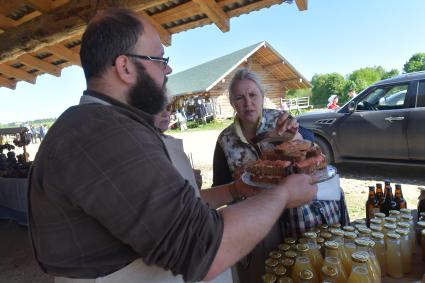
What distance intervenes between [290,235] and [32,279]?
141 inches

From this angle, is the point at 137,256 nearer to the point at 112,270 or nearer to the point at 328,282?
the point at 112,270

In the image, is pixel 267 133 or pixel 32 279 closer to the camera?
pixel 267 133

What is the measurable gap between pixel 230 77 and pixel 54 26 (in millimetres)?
25180

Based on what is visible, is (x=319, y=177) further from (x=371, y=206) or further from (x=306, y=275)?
(x=371, y=206)

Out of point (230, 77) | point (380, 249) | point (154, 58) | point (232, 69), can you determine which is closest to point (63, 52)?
point (154, 58)

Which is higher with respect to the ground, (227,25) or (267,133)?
(227,25)

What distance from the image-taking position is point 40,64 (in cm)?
654

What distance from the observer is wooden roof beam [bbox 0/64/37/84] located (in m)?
6.94

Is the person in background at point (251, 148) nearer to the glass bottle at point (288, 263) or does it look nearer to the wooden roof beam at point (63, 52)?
the glass bottle at point (288, 263)

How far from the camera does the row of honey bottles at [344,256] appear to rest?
4.55ft

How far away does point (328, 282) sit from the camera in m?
1.35

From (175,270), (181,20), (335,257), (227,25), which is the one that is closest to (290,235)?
(335,257)

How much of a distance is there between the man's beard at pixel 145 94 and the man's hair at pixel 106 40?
0.09 meters

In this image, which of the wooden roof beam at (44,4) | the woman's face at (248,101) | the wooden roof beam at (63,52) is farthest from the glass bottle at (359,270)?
the wooden roof beam at (63,52)
